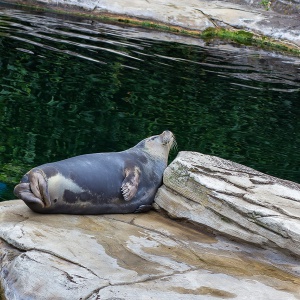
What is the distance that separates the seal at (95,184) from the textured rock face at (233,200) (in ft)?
0.56

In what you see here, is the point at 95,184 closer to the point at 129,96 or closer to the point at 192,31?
the point at 129,96

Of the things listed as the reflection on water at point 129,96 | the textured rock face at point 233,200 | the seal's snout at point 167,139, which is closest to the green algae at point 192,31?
the reflection on water at point 129,96

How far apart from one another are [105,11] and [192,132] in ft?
25.3

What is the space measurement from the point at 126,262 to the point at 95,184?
0.95 m

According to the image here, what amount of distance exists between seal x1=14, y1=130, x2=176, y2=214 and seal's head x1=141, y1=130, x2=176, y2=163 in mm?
49

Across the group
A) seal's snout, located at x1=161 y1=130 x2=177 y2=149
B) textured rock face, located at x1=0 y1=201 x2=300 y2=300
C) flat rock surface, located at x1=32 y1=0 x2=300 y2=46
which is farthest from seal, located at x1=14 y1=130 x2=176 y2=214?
flat rock surface, located at x1=32 y1=0 x2=300 y2=46

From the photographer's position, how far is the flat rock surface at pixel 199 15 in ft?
50.7

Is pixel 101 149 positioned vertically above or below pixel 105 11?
below

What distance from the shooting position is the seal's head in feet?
18.5

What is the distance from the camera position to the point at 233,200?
185 inches

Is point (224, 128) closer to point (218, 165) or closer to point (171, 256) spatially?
point (218, 165)

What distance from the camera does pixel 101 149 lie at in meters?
7.33

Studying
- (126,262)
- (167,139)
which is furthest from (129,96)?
(126,262)

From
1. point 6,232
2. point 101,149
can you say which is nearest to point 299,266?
point 6,232
